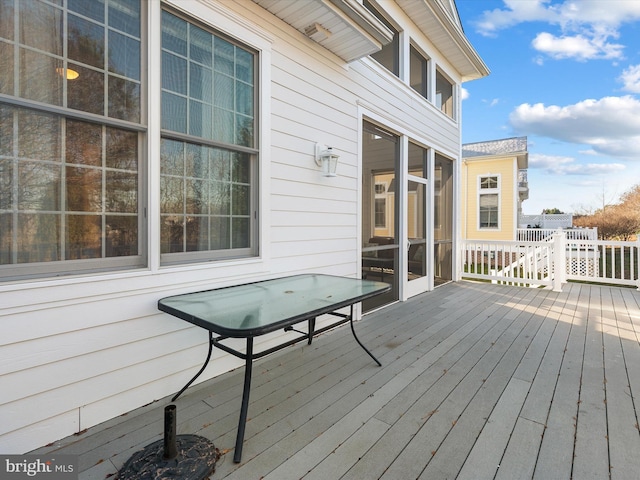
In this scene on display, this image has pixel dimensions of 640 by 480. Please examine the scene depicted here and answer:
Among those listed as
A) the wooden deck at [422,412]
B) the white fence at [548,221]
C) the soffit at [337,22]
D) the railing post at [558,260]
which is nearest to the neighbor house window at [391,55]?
the soffit at [337,22]

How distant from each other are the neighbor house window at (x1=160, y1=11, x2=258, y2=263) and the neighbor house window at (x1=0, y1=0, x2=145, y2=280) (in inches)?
8.0

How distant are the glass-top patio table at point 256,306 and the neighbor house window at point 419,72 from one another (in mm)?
4163

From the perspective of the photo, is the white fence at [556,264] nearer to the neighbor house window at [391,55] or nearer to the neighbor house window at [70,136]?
the neighbor house window at [391,55]

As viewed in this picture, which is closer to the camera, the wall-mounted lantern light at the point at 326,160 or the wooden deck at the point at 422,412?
the wooden deck at the point at 422,412

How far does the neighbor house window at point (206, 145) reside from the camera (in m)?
2.16

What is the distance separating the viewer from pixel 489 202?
12195 millimetres

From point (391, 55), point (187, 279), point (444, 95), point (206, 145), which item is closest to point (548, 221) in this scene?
point (444, 95)

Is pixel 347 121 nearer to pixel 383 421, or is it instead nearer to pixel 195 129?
pixel 195 129

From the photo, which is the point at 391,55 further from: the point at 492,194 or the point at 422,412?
the point at 492,194

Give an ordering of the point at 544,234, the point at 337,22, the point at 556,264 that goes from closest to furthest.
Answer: the point at 337,22, the point at 556,264, the point at 544,234

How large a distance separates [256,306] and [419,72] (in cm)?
523

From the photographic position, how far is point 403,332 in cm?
344

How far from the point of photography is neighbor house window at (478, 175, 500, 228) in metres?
12.0

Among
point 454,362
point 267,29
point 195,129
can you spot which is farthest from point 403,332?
point 267,29
